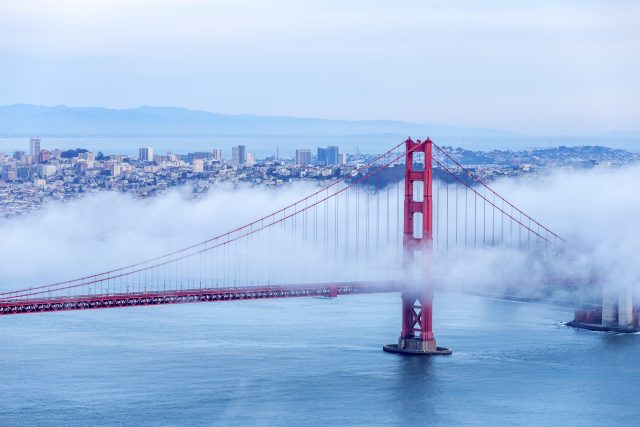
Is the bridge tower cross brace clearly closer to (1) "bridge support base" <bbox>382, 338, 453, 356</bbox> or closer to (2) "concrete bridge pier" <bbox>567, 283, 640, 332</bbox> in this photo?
(1) "bridge support base" <bbox>382, 338, 453, 356</bbox>

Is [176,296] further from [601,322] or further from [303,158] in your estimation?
[303,158]

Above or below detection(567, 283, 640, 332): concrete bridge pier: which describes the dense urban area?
above

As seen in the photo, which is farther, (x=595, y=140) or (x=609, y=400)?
(x=595, y=140)

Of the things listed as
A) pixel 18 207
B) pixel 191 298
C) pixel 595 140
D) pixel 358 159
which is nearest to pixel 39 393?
pixel 191 298

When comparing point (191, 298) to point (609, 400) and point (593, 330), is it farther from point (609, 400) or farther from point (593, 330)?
point (593, 330)

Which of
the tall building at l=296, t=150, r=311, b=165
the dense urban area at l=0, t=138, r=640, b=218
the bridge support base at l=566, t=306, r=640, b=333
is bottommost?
the bridge support base at l=566, t=306, r=640, b=333

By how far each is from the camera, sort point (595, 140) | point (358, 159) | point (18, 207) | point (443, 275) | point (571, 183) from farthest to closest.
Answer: point (595, 140), point (358, 159), point (18, 207), point (571, 183), point (443, 275)

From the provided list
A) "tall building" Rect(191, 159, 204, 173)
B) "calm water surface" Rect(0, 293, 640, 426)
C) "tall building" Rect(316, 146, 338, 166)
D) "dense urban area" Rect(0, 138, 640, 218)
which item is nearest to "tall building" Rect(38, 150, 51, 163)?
"dense urban area" Rect(0, 138, 640, 218)
